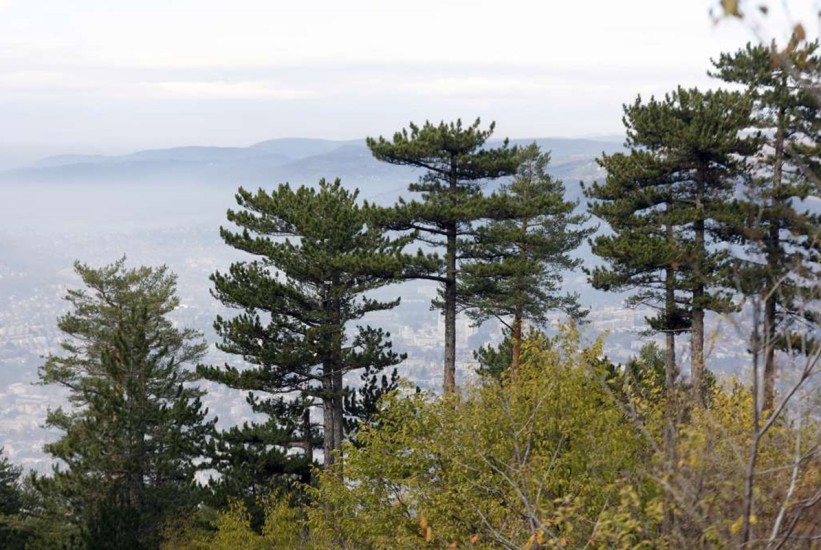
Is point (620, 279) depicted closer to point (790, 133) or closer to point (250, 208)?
point (790, 133)

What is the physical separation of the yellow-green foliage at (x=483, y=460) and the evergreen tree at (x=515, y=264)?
8.52 m

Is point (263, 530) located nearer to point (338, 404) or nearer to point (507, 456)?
point (338, 404)

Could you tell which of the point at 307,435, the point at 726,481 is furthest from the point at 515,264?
the point at 726,481

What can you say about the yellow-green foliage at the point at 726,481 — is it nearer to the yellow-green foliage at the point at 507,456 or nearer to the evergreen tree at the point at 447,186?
the yellow-green foliage at the point at 507,456

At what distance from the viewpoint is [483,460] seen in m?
13.1

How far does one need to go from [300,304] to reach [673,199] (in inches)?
465

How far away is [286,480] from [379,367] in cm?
454

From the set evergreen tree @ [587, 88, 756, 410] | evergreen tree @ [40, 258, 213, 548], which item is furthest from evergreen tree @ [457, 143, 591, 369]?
evergreen tree @ [40, 258, 213, 548]

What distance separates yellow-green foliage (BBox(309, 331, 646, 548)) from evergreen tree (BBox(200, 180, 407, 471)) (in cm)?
776

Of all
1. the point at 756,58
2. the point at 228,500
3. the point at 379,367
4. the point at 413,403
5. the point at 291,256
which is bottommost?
the point at 228,500

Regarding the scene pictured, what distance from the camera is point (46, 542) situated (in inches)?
945

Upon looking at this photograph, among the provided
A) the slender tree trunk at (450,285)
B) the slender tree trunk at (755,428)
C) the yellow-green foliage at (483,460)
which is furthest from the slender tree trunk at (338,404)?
the slender tree trunk at (755,428)

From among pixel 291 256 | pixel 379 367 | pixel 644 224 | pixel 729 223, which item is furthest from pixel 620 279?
pixel 291 256

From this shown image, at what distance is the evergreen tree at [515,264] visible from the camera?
81.7ft
